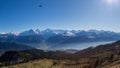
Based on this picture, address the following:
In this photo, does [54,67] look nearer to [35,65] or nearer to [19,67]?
[35,65]

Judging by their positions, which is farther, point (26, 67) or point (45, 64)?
point (45, 64)

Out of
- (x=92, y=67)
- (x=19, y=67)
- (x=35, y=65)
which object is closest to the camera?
(x=92, y=67)

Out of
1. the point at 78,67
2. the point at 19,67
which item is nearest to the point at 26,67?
the point at 19,67

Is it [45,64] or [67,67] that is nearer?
[67,67]

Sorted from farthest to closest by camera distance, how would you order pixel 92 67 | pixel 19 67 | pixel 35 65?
pixel 35 65 → pixel 19 67 → pixel 92 67

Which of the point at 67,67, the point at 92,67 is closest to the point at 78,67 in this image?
the point at 67,67

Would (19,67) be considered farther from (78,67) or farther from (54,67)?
(78,67)

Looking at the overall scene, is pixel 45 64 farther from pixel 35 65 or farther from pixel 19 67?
pixel 19 67

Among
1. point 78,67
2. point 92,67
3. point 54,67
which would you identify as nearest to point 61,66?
point 54,67
